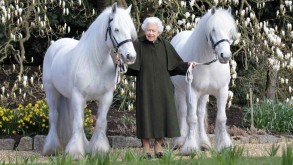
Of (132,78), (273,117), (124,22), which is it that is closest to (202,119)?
(124,22)

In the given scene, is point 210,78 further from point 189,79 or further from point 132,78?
point 132,78

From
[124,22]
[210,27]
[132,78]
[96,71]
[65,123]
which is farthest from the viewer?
[132,78]

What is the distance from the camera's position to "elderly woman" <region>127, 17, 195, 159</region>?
767cm

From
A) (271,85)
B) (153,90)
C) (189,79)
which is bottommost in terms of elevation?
(153,90)

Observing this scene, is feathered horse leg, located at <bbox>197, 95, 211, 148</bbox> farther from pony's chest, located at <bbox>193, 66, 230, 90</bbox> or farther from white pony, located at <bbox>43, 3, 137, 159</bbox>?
white pony, located at <bbox>43, 3, 137, 159</bbox>

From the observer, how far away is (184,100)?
8.91 m

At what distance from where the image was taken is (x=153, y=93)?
771 cm

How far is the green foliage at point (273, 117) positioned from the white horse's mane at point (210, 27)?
2982mm

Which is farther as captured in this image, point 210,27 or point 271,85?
point 271,85

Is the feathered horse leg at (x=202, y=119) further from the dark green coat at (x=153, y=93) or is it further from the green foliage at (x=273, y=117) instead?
the green foliage at (x=273, y=117)

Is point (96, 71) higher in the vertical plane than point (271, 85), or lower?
lower

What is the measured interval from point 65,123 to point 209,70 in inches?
72.8

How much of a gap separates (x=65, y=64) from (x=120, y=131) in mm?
2050

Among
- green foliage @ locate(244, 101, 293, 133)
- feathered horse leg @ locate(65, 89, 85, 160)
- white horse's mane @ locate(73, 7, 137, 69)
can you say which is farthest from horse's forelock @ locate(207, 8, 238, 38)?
green foliage @ locate(244, 101, 293, 133)
